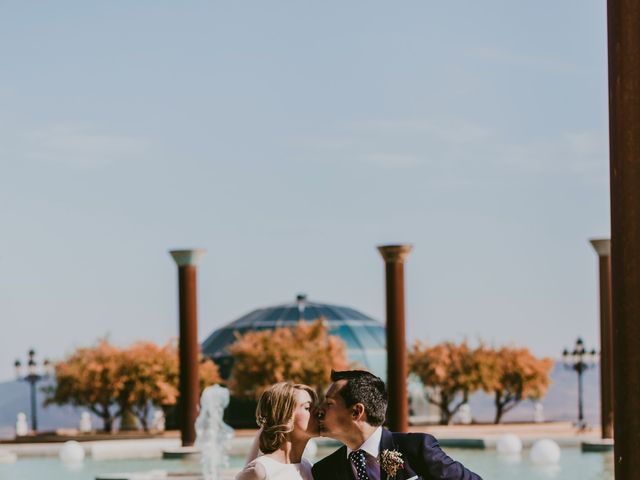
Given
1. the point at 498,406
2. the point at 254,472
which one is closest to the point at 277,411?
the point at 254,472

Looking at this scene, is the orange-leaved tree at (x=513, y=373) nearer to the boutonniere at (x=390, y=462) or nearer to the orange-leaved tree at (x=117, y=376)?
the orange-leaved tree at (x=117, y=376)

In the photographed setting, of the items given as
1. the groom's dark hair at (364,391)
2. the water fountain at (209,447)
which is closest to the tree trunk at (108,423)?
the water fountain at (209,447)

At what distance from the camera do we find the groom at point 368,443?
4664 mm

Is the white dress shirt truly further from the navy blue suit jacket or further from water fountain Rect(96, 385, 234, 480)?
water fountain Rect(96, 385, 234, 480)

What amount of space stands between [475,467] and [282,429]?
51.8ft

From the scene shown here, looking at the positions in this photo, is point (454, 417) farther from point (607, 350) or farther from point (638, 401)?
point (638, 401)

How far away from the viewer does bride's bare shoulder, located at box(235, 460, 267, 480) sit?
4.80 metres

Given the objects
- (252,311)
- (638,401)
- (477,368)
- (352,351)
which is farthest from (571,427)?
(638,401)

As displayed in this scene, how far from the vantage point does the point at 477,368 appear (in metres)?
34.1

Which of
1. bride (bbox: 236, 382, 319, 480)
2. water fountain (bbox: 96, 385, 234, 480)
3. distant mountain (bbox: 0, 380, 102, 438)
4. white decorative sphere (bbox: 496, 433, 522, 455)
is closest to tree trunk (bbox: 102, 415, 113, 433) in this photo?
water fountain (bbox: 96, 385, 234, 480)

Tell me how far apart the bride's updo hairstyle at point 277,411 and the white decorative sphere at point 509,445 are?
724 inches

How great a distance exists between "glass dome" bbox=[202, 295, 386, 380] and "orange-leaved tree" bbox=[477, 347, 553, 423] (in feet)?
24.6

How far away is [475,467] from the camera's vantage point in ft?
66.3

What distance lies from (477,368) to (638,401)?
94.6 feet
